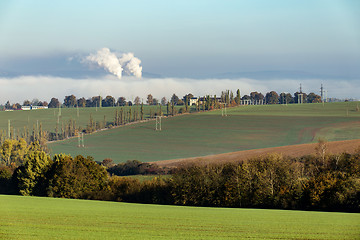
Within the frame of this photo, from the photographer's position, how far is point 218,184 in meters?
62.2

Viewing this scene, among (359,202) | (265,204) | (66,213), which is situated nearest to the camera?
(66,213)

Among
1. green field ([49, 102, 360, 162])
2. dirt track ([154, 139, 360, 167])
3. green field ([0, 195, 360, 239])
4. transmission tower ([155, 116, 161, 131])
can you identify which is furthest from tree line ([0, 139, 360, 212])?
transmission tower ([155, 116, 161, 131])

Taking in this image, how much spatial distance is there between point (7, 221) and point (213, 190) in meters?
33.9

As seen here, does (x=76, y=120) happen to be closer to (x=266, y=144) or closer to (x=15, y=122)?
(x=15, y=122)

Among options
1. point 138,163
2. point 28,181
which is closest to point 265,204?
point 28,181

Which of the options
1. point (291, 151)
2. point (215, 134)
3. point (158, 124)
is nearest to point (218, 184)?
point (291, 151)

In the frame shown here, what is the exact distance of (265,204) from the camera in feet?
187

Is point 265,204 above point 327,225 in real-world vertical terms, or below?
below

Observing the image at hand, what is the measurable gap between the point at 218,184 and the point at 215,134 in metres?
89.6

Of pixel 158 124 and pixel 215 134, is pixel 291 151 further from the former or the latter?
pixel 158 124

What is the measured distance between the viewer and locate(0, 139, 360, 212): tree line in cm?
5369

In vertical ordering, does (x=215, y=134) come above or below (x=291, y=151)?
→ above

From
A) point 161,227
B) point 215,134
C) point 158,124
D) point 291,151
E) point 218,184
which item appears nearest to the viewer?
point 161,227

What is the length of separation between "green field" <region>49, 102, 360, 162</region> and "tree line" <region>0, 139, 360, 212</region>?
50018 millimetres
